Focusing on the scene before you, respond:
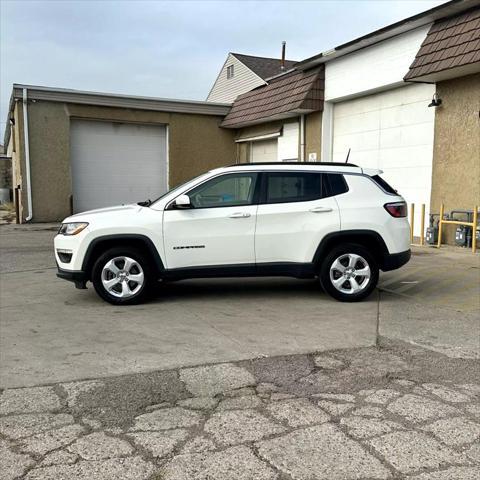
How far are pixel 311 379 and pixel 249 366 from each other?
0.58 m

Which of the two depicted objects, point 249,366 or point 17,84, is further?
point 17,84

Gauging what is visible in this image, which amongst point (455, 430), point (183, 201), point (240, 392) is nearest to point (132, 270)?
point (183, 201)

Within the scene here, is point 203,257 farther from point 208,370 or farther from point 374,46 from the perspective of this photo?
point 374,46

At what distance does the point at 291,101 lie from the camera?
16.9 m

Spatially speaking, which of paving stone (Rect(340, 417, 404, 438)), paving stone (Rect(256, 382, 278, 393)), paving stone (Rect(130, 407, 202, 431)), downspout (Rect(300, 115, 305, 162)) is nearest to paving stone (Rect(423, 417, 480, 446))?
paving stone (Rect(340, 417, 404, 438))

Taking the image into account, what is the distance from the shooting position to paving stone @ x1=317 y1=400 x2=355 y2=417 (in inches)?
147

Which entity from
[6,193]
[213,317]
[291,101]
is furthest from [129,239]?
[6,193]

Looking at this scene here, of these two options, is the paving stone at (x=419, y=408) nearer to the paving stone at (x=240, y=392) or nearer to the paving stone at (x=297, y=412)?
the paving stone at (x=297, y=412)

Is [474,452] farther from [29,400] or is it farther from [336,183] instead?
[336,183]

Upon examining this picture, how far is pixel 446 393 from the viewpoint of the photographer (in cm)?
408

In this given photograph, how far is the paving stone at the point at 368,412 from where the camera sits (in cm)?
368

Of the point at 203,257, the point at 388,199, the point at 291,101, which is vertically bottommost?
the point at 203,257

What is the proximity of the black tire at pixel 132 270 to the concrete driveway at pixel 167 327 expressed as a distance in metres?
0.14

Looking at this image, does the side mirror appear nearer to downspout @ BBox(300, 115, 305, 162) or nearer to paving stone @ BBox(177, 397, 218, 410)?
paving stone @ BBox(177, 397, 218, 410)
